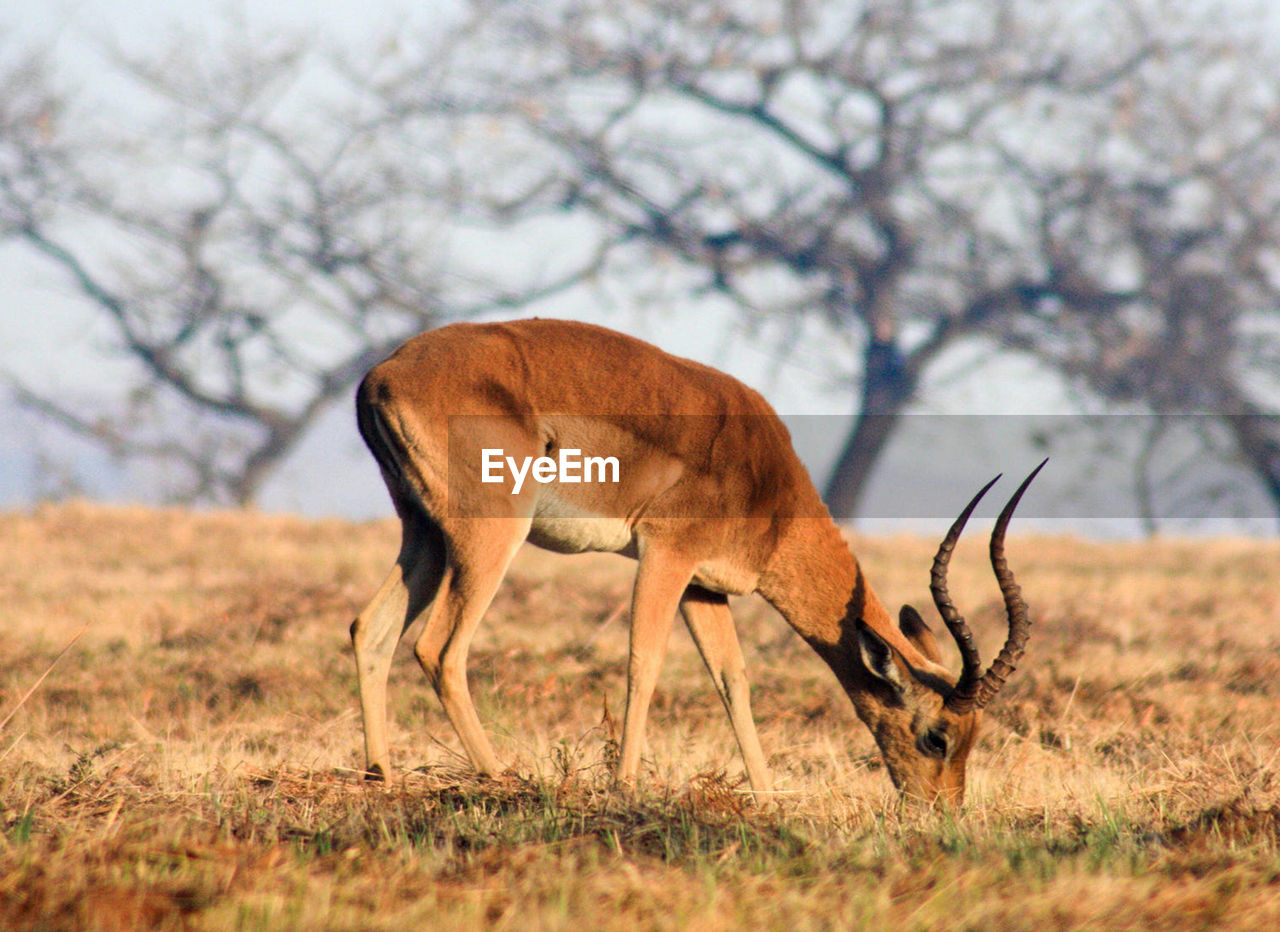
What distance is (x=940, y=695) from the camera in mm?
Answer: 6086

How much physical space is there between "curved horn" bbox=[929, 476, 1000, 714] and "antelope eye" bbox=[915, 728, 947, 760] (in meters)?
0.13

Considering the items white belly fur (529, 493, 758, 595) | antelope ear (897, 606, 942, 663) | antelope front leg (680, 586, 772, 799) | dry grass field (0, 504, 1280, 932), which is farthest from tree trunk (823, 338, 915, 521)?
white belly fur (529, 493, 758, 595)

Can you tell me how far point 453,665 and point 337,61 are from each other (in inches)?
891

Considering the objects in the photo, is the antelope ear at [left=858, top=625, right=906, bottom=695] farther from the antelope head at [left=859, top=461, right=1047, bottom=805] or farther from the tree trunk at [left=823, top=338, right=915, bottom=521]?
the tree trunk at [left=823, top=338, right=915, bottom=521]

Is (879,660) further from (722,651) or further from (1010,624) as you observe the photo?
(722,651)

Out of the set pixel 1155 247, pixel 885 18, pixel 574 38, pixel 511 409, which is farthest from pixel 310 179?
pixel 511 409

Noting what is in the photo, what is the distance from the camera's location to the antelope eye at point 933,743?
19.5 ft

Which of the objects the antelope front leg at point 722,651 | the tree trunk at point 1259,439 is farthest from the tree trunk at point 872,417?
the antelope front leg at point 722,651

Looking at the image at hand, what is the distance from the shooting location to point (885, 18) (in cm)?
2559

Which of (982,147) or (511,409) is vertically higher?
(982,147)

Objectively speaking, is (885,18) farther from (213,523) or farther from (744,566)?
(744,566)

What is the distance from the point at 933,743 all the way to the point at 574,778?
1894 mm

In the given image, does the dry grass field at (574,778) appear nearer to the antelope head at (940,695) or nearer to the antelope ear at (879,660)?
the antelope head at (940,695)

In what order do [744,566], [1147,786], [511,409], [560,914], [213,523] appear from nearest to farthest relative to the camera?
[560,914] < [1147,786] < [511,409] < [744,566] < [213,523]
